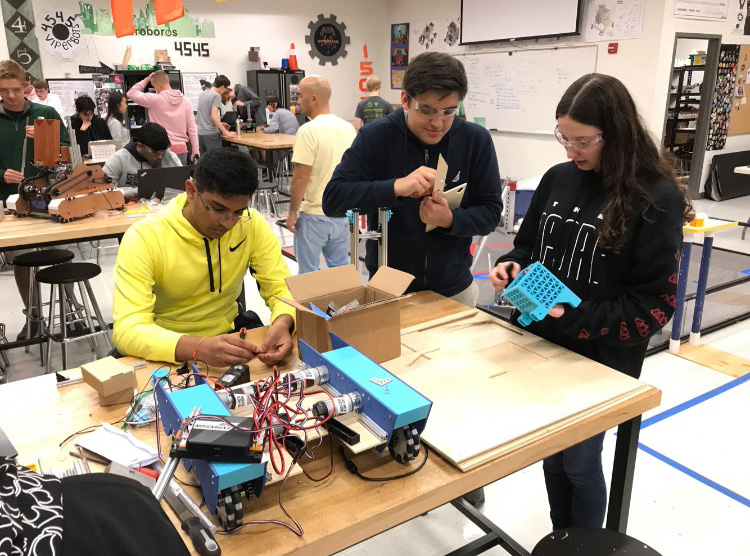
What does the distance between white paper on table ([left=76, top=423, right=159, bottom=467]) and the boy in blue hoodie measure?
3.39 feet

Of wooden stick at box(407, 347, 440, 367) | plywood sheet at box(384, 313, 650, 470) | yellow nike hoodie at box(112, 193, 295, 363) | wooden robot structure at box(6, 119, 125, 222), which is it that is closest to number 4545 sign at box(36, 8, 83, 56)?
wooden robot structure at box(6, 119, 125, 222)

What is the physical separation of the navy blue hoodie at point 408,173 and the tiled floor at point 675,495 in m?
0.91

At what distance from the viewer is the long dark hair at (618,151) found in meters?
1.45

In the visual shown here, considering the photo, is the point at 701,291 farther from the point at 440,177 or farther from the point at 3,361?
the point at 3,361

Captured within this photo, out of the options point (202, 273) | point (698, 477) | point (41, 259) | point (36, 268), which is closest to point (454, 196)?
point (202, 273)

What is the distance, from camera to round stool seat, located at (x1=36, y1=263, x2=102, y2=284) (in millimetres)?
3154

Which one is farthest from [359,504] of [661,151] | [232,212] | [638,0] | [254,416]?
[638,0]

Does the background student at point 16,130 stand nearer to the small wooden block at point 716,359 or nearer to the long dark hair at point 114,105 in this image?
the long dark hair at point 114,105

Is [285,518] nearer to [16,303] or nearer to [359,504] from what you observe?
[359,504]

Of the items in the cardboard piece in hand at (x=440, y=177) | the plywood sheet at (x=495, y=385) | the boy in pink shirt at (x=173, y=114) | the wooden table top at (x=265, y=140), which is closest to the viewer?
the plywood sheet at (x=495, y=385)

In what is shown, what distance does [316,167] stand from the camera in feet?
11.8

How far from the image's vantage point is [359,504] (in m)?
1.06

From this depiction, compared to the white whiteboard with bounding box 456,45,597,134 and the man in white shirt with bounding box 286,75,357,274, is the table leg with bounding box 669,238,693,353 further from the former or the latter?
the white whiteboard with bounding box 456,45,597,134

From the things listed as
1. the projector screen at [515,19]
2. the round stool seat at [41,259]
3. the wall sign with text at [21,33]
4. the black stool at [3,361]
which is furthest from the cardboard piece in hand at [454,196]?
the wall sign with text at [21,33]
